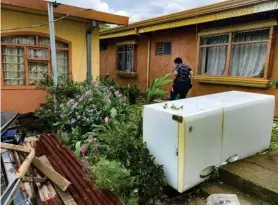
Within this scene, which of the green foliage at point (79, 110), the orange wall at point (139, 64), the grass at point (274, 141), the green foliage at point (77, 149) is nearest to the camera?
the green foliage at point (77, 149)

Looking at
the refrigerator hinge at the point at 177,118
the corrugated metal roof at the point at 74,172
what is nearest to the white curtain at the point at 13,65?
the corrugated metal roof at the point at 74,172

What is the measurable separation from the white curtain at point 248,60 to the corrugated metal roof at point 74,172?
4.91 metres

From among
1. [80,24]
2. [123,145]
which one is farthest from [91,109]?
[80,24]

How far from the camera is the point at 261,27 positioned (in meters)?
5.38

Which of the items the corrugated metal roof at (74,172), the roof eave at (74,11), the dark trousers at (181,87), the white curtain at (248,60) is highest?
the roof eave at (74,11)

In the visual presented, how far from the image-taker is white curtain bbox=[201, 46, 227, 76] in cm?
646

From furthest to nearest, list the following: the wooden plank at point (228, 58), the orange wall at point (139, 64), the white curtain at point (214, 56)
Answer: the orange wall at point (139, 64) → the white curtain at point (214, 56) → the wooden plank at point (228, 58)

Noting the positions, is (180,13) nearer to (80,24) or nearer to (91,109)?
(80,24)

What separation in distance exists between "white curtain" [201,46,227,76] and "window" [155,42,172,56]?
1.68 metres

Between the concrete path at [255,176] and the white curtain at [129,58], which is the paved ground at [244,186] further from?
the white curtain at [129,58]

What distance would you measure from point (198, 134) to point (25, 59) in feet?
16.6

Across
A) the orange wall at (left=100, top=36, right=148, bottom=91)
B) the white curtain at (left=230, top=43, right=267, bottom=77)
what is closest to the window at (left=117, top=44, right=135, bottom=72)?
the orange wall at (left=100, top=36, right=148, bottom=91)

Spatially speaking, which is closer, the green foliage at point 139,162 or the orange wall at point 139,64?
Answer: the green foliage at point 139,162

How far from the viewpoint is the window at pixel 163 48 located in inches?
330
